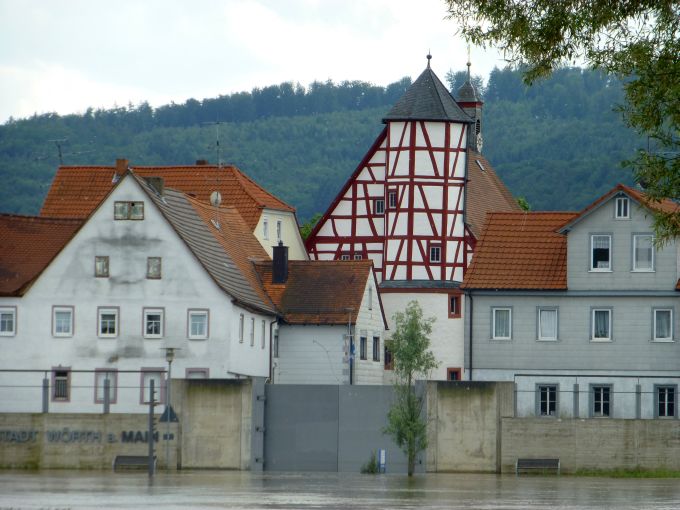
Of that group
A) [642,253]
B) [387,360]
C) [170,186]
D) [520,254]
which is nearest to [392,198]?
[387,360]

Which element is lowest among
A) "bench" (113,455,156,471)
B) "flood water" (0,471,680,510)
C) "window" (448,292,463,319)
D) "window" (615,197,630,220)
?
"flood water" (0,471,680,510)

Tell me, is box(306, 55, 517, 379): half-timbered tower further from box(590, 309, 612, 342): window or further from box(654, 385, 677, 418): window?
box(654, 385, 677, 418): window

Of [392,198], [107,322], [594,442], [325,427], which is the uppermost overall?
[392,198]

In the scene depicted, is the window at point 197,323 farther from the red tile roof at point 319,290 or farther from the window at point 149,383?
the red tile roof at point 319,290

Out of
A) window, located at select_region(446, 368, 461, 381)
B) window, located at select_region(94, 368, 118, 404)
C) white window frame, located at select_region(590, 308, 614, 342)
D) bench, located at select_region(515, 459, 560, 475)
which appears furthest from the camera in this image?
window, located at select_region(446, 368, 461, 381)

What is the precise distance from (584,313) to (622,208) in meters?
4.47

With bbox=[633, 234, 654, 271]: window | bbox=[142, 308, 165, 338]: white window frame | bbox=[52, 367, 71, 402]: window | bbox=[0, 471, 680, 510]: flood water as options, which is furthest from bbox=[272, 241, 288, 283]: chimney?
bbox=[0, 471, 680, 510]: flood water

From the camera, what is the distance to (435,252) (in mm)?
89375

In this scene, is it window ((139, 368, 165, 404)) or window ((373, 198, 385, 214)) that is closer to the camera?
window ((139, 368, 165, 404))

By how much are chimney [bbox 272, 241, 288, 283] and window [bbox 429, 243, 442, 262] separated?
471 inches

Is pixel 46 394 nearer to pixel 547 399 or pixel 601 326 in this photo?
pixel 547 399

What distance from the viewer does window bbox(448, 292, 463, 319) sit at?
85.4 meters

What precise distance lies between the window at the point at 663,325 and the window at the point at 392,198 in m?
19.2

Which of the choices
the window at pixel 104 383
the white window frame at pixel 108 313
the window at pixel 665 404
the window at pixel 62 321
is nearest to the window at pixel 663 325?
the window at pixel 665 404
